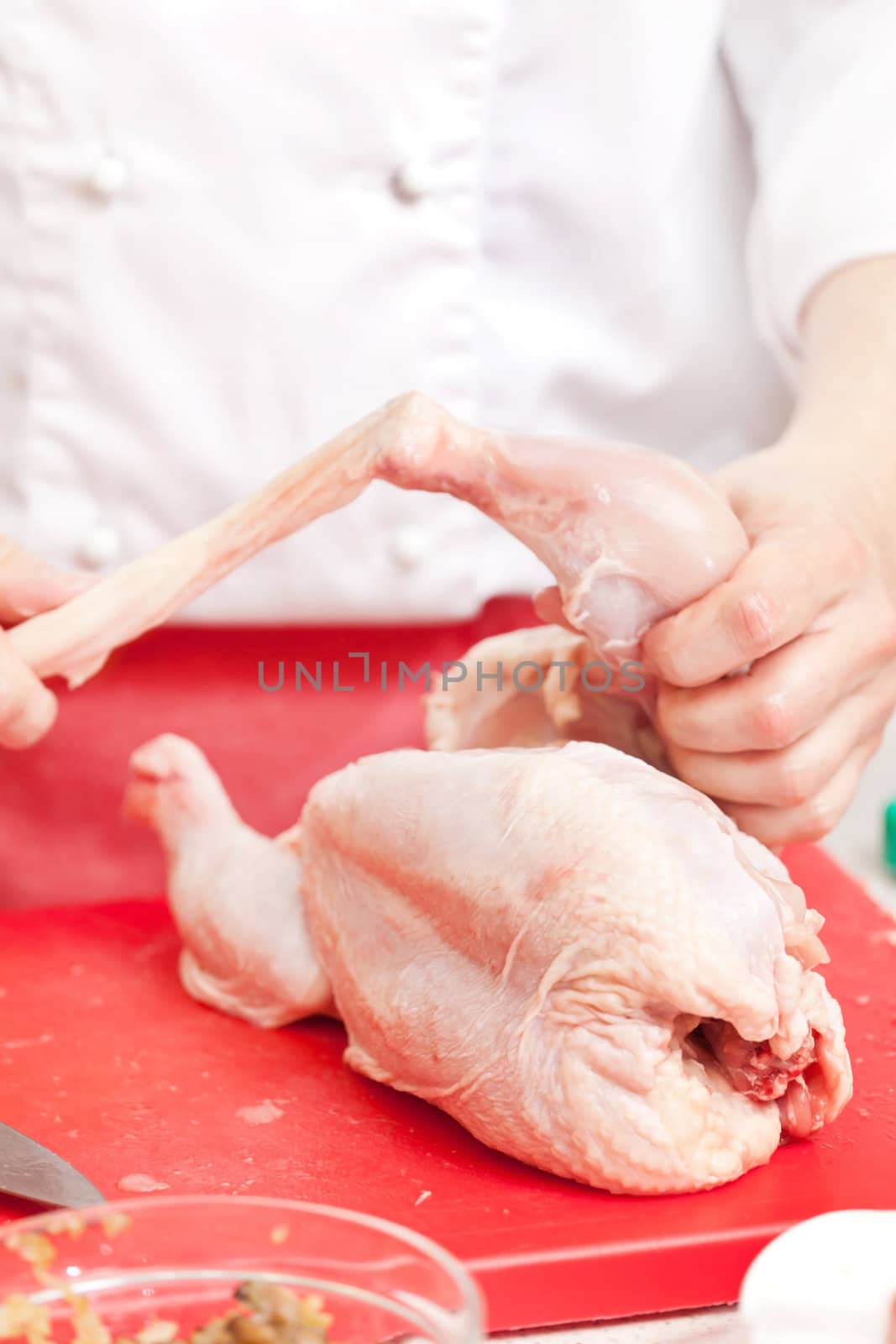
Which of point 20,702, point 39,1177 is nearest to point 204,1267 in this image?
point 39,1177

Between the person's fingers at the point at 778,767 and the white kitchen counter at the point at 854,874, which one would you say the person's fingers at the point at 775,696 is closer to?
the person's fingers at the point at 778,767

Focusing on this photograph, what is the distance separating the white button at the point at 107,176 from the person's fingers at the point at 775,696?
678 mm

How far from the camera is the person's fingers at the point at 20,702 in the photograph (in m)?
1.08

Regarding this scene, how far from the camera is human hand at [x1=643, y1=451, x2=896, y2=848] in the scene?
43.1 inches

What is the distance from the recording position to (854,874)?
5.57ft

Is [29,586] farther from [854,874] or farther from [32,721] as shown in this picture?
[854,874]

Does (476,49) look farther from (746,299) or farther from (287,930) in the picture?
(287,930)

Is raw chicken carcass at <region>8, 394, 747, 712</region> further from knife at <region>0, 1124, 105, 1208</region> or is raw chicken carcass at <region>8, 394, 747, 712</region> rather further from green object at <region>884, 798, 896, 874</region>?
green object at <region>884, 798, 896, 874</region>

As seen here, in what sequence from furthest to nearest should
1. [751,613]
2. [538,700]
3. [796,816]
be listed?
[538,700] → [796,816] → [751,613]

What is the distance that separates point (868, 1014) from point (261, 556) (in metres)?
0.72

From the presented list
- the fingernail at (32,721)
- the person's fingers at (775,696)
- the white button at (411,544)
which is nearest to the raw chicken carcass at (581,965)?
the person's fingers at (775,696)

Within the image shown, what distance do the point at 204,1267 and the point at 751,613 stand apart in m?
0.59

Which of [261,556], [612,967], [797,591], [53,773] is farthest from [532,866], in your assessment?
[53,773]

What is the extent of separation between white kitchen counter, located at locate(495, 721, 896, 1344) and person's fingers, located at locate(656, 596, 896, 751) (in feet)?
1.37
